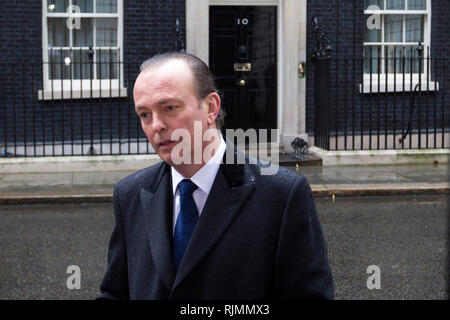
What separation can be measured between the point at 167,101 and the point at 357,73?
37.9ft

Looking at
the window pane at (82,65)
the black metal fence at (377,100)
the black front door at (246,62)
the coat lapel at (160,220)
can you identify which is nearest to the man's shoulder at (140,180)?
the coat lapel at (160,220)

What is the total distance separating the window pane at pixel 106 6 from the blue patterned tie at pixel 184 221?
1099 centimetres

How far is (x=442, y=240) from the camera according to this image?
266 inches

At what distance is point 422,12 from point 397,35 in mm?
639

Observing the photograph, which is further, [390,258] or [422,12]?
[422,12]

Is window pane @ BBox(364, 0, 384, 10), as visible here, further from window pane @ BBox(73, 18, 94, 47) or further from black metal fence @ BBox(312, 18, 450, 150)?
window pane @ BBox(73, 18, 94, 47)

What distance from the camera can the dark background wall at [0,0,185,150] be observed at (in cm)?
1207

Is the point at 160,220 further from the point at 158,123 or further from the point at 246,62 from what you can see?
the point at 246,62

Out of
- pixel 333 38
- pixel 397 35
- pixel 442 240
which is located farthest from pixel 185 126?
pixel 397 35

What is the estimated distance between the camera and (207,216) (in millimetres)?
2090

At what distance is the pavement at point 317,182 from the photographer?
9.20 meters

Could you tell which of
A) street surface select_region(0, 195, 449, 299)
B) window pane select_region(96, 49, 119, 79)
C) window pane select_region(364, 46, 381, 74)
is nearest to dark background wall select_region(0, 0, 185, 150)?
window pane select_region(96, 49, 119, 79)

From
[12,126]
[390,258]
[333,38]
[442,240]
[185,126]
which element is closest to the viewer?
[185,126]

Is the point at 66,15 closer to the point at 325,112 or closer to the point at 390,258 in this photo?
the point at 325,112
